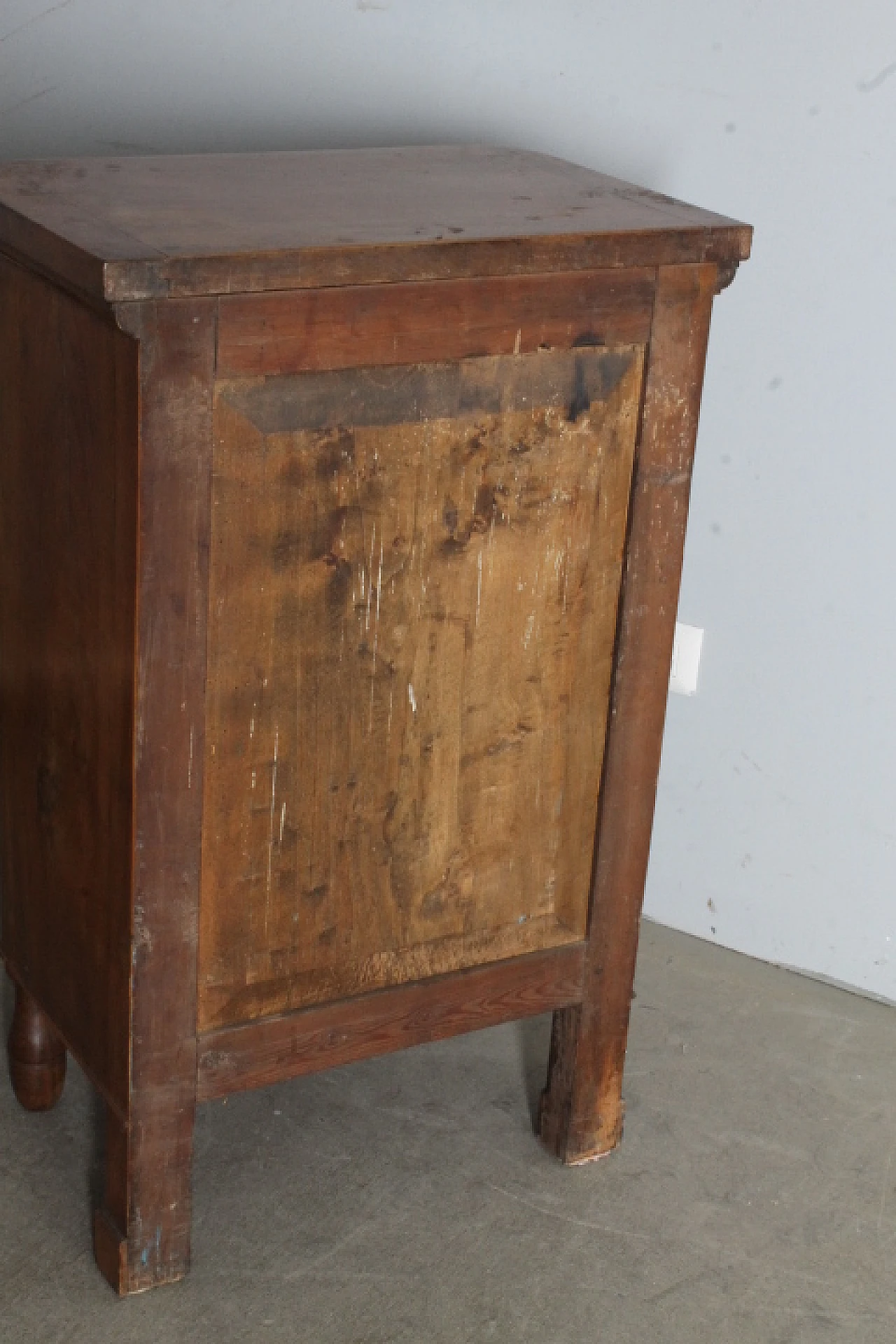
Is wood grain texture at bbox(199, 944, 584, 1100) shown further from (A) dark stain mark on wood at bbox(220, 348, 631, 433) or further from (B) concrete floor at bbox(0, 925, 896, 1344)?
(A) dark stain mark on wood at bbox(220, 348, 631, 433)

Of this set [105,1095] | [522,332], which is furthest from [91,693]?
[522,332]

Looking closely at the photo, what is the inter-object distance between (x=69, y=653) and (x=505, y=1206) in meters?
0.78

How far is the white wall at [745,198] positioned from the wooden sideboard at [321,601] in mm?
372

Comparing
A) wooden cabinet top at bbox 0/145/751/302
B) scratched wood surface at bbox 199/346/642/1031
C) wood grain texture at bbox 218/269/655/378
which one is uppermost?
wooden cabinet top at bbox 0/145/751/302

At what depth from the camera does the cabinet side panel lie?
5.36 ft

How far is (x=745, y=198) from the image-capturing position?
2270 mm

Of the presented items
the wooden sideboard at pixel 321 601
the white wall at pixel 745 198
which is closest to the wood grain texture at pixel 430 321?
the wooden sideboard at pixel 321 601

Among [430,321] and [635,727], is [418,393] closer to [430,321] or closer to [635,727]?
[430,321]

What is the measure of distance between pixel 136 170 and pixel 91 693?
0.54m

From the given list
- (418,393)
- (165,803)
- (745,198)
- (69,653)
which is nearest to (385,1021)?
(165,803)

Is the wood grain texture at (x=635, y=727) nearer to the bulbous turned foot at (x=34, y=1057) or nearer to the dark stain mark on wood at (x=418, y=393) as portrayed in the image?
the dark stain mark on wood at (x=418, y=393)

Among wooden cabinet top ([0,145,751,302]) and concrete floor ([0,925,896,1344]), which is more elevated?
wooden cabinet top ([0,145,751,302])

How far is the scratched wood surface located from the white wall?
22.4 inches

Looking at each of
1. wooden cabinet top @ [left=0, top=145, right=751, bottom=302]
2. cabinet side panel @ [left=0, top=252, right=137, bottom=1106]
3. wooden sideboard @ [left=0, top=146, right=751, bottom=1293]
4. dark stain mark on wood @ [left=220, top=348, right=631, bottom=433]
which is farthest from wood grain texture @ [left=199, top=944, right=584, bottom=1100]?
wooden cabinet top @ [left=0, top=145, right=751, bottom=302]
